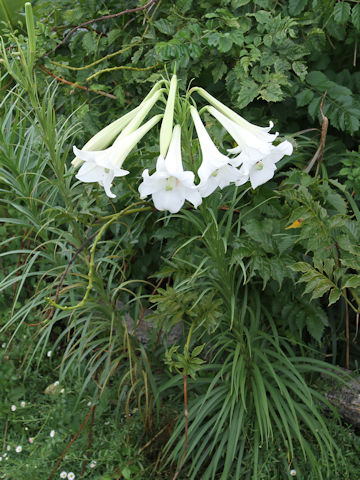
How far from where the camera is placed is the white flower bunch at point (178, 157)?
121cm

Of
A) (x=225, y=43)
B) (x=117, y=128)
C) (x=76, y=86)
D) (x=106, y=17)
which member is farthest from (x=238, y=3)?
(x=117, y=128)

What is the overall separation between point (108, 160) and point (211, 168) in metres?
0.27

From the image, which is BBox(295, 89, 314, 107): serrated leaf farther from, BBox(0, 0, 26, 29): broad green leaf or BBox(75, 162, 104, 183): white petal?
BBox(0, 0, 26, 29): broad green leaf

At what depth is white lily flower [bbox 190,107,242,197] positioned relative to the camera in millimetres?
1210

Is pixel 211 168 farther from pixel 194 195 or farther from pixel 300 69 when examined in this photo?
pixel 300 69

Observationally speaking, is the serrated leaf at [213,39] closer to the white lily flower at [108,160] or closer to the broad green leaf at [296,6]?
the broad green leaf at [296,6]

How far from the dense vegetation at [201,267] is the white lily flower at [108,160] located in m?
0.34

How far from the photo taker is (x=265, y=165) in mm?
1304

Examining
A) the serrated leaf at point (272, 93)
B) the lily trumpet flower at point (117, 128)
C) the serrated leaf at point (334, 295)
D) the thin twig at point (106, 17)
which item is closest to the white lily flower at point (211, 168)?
the lily trumpet flower at point (117, 128)

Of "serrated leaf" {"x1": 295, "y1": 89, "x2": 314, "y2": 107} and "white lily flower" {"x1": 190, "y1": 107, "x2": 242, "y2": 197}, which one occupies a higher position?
"white lily flower" {"x1": 190, "y1": 107, "x2": 242, "y2": 197}

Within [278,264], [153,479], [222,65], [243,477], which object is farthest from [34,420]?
[222,65]

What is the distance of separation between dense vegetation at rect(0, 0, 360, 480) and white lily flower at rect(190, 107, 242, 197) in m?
0.27

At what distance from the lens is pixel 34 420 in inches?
89.9

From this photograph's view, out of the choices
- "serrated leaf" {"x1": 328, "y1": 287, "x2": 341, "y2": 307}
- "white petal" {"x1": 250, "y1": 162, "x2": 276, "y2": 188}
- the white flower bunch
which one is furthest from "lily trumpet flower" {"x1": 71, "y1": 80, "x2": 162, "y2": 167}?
"serrated leaf" {"x1": 328, "y1": 287, "x2": 341, "y2": 307}
